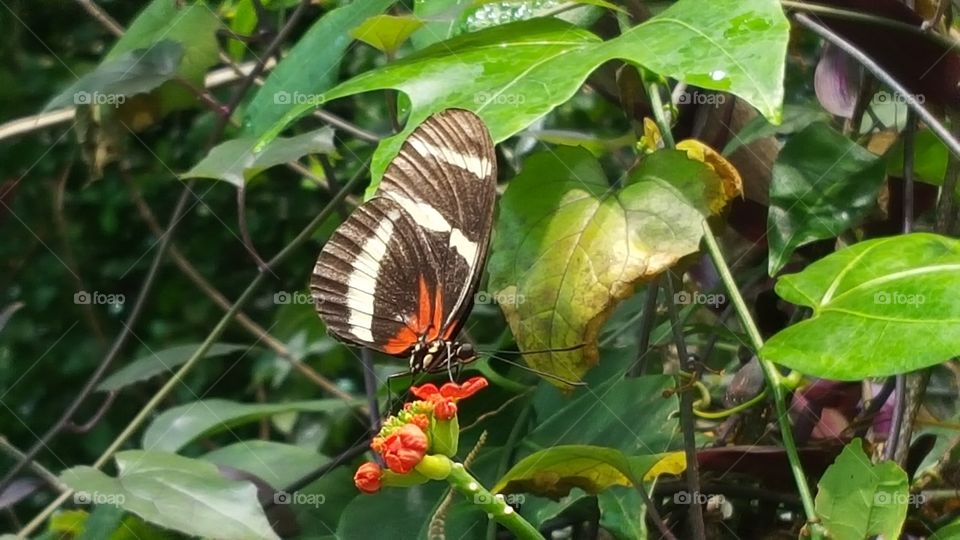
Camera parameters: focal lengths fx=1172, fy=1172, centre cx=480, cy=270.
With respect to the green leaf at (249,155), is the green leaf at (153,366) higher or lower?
lower

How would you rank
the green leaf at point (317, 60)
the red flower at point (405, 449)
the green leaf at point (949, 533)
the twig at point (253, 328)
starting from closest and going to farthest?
1. the red flower at point (405, 449)
2. the green leaf at point (949, 533)
3. the green leaf at point (317, 60)
4. the twig at point (253, 328)

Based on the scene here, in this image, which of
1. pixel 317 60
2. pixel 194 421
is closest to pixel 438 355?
pixel 317 60

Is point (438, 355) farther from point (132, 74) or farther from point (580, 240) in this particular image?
point (132, 74)

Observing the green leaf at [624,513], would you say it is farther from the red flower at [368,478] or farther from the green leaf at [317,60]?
the green leaf at [317,60]

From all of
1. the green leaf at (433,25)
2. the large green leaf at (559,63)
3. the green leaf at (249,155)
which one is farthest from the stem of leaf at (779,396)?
the green leaf at (249,155)

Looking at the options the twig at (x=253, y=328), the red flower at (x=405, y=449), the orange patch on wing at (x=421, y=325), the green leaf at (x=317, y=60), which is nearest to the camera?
the red flower at (x=405, y=449)

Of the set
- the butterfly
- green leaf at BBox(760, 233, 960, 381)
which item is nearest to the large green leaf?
the butterfly
